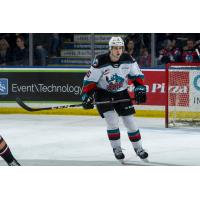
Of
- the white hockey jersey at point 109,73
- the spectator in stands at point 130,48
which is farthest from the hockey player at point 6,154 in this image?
the spectator in stands at point 130,48

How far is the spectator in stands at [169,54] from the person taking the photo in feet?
44.1

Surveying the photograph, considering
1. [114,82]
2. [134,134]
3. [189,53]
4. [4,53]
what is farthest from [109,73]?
[4,53]

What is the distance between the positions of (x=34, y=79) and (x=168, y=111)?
2.72 metres

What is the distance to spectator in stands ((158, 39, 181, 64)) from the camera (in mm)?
13453

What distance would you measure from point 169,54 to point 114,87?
5.17 m

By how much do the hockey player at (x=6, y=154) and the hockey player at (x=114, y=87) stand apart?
96cm

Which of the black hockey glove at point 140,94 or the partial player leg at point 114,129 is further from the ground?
the black hockey glove at point 140,94

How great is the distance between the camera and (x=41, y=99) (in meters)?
13.6

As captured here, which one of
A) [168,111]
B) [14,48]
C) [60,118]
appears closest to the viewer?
[168,111]

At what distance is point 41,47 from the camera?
14273 mm

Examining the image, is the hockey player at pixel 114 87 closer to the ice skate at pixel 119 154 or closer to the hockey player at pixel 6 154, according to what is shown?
the ice skate at pixel 119 154

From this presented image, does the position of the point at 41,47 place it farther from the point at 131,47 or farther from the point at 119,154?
the point at 119,154
